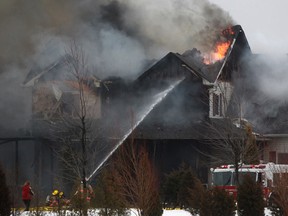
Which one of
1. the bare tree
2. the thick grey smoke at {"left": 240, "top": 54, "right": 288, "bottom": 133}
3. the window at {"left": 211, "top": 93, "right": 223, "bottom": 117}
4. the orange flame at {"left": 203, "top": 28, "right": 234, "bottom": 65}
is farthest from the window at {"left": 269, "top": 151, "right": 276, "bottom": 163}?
the bare tree

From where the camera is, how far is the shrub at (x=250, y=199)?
20.1 metres

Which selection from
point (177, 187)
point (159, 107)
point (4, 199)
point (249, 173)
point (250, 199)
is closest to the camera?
point (4, 199)

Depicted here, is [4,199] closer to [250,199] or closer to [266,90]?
[250,199]

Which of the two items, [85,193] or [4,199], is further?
[85,193]

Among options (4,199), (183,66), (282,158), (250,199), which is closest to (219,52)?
(183,66)

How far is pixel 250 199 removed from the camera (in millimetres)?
20172

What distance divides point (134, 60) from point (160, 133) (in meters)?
5.93

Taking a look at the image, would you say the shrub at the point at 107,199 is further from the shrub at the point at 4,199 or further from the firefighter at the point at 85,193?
the shrub at the point at 4,199

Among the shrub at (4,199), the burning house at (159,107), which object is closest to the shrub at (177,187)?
the burning house at (159,107)

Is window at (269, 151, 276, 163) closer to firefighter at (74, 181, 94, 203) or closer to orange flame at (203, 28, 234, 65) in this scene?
orange flame at (203, 28, 234, 65)

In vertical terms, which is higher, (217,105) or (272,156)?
(217,105)

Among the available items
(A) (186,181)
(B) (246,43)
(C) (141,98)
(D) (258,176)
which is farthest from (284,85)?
(A) (186,181)

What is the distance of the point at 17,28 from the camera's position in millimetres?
31219

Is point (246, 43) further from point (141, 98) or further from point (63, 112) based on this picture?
point (63, 112)
